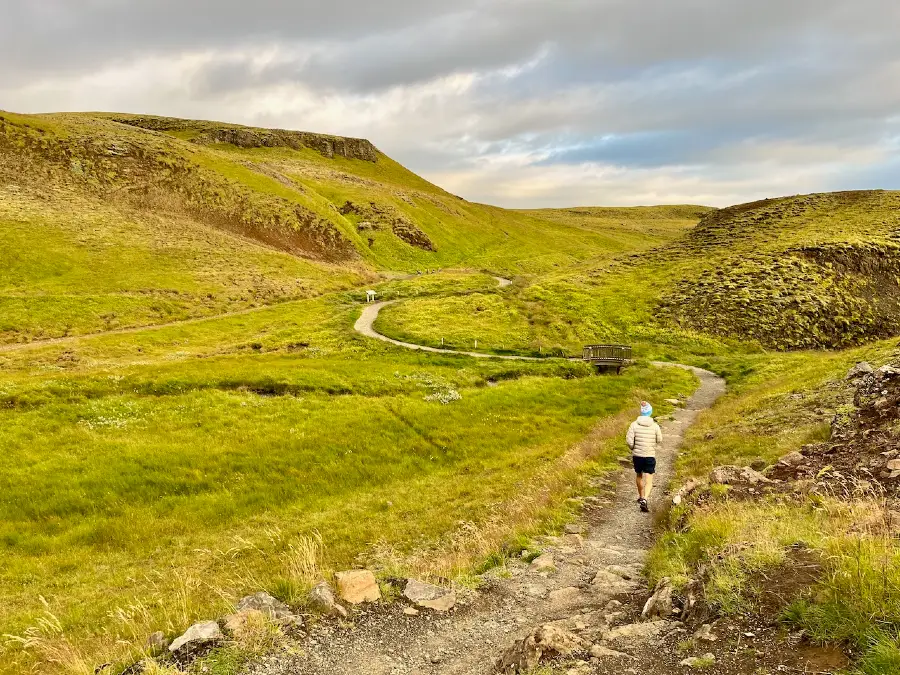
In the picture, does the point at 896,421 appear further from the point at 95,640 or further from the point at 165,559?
the point at 165,559

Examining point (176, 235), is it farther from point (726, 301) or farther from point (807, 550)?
point (807, 550)

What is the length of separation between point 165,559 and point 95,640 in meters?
7.04

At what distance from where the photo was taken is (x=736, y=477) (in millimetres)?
12734

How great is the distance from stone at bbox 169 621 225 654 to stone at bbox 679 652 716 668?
6.44 metres

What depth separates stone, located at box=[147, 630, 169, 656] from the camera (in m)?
7.45

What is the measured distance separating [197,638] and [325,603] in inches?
76.6

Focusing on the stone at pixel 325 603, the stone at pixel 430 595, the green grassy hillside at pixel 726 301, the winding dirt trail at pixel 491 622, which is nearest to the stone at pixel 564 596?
the winding dirt trail at pixel 491 622

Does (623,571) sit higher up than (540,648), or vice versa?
(540,648)

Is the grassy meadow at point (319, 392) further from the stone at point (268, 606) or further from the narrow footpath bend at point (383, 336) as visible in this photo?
the narrow footpath bend at point (383, 336)

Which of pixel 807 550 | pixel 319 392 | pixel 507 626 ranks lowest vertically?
pixel 319 392

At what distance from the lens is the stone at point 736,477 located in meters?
12.4

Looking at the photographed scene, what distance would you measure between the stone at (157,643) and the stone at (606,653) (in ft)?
21.0

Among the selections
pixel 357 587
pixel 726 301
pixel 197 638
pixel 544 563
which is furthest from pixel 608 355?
pixel 197 638

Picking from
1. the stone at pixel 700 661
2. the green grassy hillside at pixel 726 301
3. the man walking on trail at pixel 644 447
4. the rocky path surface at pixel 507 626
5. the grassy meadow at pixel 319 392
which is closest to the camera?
the stone at pixel 700 661
